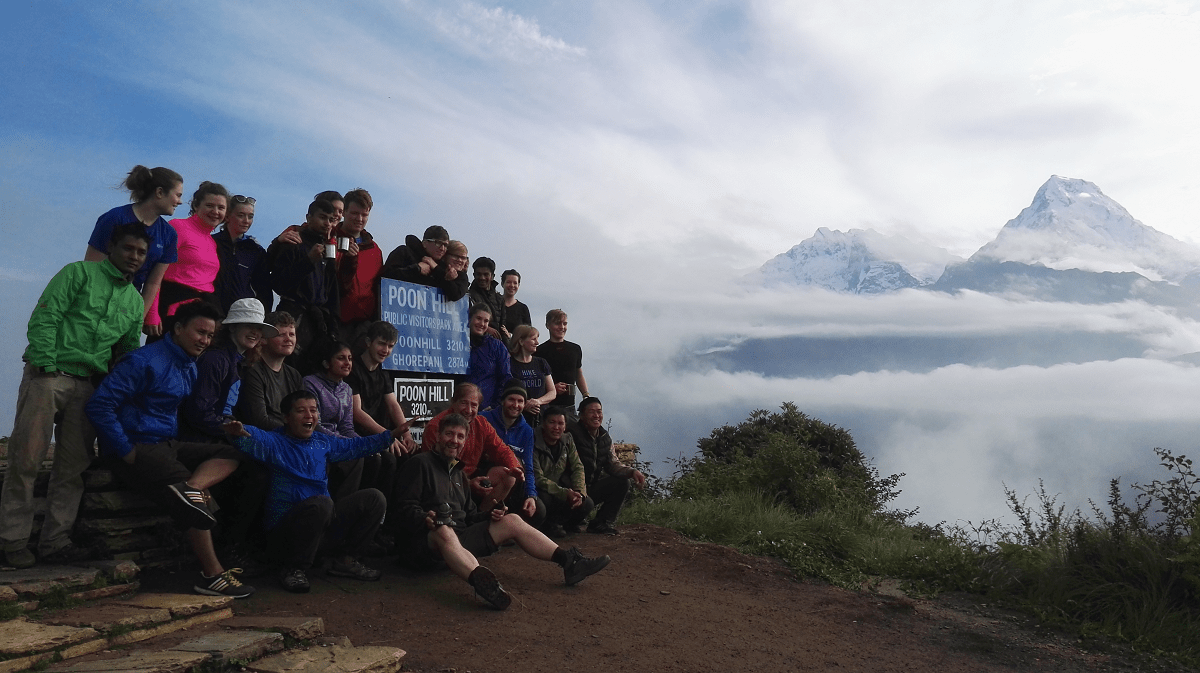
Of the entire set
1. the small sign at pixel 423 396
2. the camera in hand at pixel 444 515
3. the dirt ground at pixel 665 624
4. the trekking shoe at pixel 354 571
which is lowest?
the dirt ground at pixel 665 624

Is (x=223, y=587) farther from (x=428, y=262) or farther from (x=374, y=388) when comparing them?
(x=428, y=262)

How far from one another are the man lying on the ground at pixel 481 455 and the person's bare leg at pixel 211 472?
4.80ft

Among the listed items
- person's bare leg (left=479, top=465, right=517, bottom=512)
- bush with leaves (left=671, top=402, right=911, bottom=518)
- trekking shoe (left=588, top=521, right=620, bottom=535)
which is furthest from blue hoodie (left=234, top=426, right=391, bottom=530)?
bush with leaves (left=671, top=402, right=911, bottom=518)

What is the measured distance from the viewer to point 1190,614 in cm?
611

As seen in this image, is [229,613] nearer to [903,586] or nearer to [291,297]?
[291,297]

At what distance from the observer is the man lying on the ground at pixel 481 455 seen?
6352 mm

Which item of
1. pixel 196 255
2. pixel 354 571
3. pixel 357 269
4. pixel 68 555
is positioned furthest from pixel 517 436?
pixel 68 555

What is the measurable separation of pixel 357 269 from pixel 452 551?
2773 millimetres

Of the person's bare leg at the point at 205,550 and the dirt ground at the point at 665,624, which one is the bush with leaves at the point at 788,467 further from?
the person's bare leg at the point at 205,550

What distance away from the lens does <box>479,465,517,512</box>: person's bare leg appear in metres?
6.35

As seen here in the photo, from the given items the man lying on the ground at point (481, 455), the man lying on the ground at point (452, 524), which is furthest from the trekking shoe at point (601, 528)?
the man lying on the ground at point (452, 524)

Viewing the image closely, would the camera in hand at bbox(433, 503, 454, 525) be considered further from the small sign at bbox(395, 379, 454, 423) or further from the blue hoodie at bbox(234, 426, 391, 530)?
the small sign at bbox(395, 379, 454, 423)

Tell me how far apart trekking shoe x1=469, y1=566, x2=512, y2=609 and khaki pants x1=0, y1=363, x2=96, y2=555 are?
2.55 metres

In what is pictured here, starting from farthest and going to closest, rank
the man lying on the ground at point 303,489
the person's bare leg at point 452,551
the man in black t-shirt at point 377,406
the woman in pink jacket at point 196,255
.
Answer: the man in black t-shirt at point 377,406
the woman in pink jacket at point 196,255
the person's bare leg at point 452,551
the man lying on the ground at point 303,489
